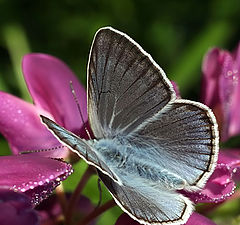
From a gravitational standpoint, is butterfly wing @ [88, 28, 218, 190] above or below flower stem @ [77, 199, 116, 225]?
above

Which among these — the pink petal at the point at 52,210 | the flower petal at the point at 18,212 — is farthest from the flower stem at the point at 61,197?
the flower petal at the point at 18,212

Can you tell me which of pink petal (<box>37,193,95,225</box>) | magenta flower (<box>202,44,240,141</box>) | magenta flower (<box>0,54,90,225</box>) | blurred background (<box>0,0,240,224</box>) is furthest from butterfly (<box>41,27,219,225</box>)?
blurred background (<box>0,0,240,224</box>)

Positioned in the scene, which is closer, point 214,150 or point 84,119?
point 214,150

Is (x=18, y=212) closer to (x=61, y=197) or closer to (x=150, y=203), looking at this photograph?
(x=150, y=203)

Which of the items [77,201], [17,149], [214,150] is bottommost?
[77,201]

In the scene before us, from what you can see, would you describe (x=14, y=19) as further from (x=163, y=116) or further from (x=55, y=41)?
(x=163, y=116)

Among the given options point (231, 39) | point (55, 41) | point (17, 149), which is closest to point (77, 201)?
point (17, 149)

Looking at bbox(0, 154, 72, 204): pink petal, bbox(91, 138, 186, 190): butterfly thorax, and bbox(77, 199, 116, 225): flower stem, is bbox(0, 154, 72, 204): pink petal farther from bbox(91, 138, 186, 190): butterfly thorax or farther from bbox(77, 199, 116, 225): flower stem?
bbox(77, 199, 116, 225): flower stem
